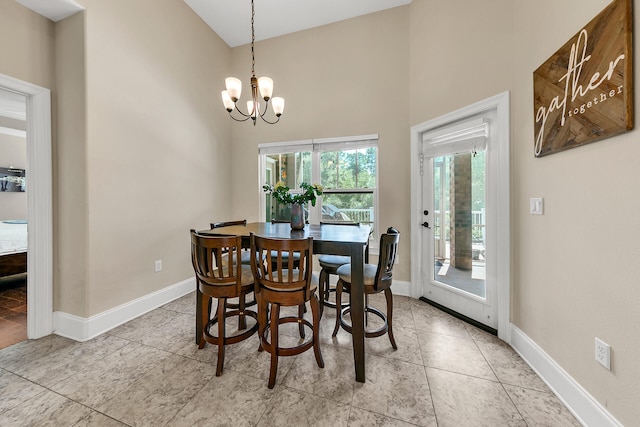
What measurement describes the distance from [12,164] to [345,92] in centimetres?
662

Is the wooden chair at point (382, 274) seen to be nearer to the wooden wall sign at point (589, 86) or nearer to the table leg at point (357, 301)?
the table leg at point (357, 301)

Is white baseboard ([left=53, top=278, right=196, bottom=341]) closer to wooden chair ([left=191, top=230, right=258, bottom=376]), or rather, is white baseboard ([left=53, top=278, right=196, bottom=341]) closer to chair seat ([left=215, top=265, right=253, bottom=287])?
wooden chair ([left=191, top=230, right=258, bottom=376])

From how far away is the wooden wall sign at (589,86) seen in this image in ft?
3.57

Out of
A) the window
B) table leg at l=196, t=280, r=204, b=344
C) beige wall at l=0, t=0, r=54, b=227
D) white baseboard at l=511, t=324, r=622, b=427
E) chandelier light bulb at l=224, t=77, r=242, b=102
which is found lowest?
white baseboard at l=511, t=324, r=622, b=427

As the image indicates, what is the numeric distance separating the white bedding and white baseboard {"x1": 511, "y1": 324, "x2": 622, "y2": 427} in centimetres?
579

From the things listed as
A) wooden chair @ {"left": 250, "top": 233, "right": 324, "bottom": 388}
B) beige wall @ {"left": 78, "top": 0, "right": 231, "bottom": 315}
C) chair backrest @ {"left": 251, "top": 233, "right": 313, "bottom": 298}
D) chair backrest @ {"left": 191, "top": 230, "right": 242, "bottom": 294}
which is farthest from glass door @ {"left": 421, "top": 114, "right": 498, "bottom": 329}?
beige wall @ {"left": 78, "top": 0, "right": 231, "bottom": 315}

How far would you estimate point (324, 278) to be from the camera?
94.1 inches

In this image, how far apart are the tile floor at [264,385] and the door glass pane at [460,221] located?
0.61 metres

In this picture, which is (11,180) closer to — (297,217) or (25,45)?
(25,45)

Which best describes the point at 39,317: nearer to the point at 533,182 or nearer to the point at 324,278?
the point at 324,278

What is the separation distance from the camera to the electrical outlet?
118 cm

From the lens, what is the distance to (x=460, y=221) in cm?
254

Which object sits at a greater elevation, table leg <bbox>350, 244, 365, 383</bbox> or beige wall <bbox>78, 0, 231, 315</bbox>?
beige wall <bbox>78, 0, 231, 315</bbox>

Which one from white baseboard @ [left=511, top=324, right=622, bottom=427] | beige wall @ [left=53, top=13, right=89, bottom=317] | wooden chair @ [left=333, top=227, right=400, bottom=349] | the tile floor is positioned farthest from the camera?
beige wall @ [left=53, top=13, right=89, bottom=317]
